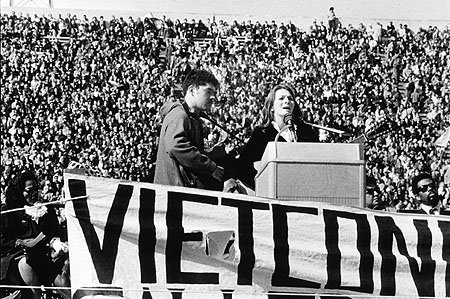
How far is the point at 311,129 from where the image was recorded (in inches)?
181

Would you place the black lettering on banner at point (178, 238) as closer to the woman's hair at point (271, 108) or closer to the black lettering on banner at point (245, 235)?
the black lettering on banner at point (245, 235)

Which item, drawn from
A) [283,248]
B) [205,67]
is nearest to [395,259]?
[283,248]

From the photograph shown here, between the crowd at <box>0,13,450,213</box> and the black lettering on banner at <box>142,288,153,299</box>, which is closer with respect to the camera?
the black lettering on banner at <box>142,288,153,299</box>

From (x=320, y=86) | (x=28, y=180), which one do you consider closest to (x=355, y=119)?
(x=320, y=86)

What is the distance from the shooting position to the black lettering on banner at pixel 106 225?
345 centimetres

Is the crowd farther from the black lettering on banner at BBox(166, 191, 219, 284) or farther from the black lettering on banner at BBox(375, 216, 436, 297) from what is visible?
the black lettering on banner at BBox(166, 191, 219, 284)

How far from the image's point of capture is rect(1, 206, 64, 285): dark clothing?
5211 millimetres

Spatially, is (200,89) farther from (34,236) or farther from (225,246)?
(34,236)

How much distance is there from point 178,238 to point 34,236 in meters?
2.04

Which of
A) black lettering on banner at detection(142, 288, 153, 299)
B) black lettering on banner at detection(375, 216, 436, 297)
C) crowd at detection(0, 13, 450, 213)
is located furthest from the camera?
crowd at detection(0, 13, 450, 213)

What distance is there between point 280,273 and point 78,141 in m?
14.1

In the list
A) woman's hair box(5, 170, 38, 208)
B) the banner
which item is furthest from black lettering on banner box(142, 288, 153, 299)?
woman's hair box(5, 170, 38, 208)

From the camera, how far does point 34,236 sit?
5.35 meters

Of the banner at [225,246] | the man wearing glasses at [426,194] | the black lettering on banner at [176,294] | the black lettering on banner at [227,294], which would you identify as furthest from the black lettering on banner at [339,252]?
the man wearing glasses at [426,194]
